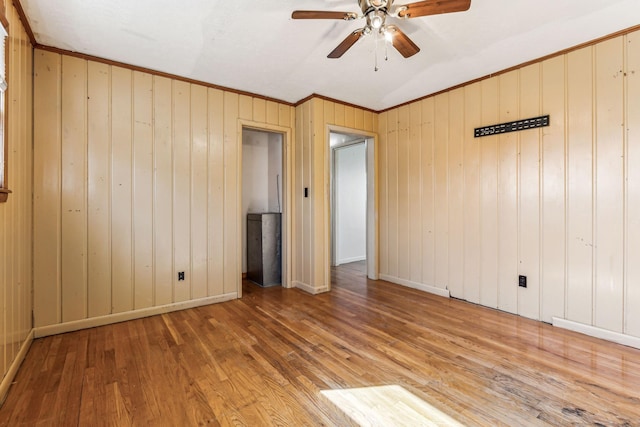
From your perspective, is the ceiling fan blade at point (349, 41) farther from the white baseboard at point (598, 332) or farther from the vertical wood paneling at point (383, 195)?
the white baseboard at point (598, 332)

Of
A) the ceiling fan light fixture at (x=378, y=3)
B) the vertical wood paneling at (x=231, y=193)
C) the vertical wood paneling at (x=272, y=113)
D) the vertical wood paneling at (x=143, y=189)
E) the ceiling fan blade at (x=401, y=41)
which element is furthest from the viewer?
the vertical wood paneling at (x=272, y=113)

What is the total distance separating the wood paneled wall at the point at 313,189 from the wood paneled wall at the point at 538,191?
108 centimetres

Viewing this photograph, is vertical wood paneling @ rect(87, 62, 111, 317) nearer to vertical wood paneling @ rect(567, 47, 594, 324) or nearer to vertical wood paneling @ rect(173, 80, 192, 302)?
vertical wood paneling @ rect(173, 80, 192, 302)

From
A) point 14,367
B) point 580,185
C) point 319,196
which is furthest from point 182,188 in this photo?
point 580,185

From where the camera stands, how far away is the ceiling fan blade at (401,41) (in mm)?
1985

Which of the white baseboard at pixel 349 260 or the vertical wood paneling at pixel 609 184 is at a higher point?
the vertical wood paneling at pixel 609 184

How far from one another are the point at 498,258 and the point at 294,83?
2.92m

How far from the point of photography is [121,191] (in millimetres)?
2861

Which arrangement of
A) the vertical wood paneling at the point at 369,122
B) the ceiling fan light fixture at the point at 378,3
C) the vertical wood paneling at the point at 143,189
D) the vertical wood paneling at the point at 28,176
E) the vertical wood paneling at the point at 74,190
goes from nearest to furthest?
the ceiling fan light fixture at the point at 378,3 < the vertical wood paneling at the point at 28,176 < the vertical wood paneling at the point at 74,190 < the vertical wood paneling at the point at 143,189 < the vertical wood paneling at the point at 369,122

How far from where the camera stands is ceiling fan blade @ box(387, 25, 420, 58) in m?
1.99

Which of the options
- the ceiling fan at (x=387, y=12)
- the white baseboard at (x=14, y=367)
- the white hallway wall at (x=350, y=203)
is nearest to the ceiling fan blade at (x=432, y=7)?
the ceiling fan at (x=387, y=12)

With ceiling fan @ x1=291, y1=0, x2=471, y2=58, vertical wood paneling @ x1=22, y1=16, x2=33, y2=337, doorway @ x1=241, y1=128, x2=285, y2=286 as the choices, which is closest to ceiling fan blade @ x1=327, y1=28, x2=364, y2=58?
ceiling fan @ x1=291, y1=0, x2=471, y2=58

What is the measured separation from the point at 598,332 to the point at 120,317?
422cm

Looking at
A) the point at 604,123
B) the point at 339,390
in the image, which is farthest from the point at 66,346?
the point at 604,123
